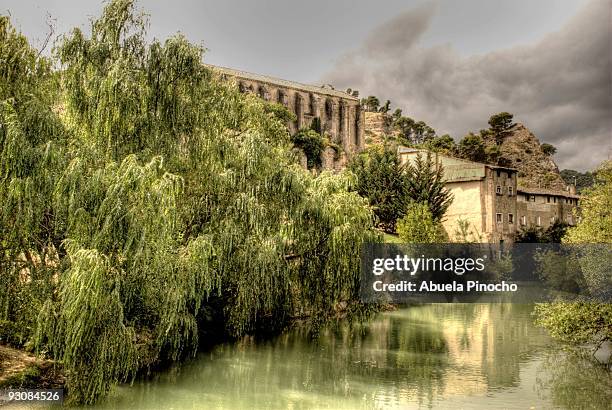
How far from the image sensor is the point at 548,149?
372 ft

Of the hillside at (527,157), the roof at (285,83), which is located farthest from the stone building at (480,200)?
the hillside at (527,157)

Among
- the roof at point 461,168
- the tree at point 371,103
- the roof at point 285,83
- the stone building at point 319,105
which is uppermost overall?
the tree at point 371,103

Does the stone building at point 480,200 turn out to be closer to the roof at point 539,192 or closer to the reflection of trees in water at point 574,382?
the roof at point 539,192

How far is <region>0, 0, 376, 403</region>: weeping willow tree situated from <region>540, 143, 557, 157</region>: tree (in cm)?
10085

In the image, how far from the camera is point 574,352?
2009 cm

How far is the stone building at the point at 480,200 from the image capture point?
5575 centimetres

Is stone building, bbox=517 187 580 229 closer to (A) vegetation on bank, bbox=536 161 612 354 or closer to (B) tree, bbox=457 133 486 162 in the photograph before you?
(B) tree, bbox=457 133 486 162

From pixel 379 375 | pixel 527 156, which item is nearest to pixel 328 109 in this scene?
pixel 527 156

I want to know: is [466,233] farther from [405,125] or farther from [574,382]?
[405,125]

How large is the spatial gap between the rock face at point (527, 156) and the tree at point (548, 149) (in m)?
4.91

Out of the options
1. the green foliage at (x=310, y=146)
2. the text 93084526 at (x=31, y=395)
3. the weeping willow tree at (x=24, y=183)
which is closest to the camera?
the weeping willow tree at (x=24, y=183)

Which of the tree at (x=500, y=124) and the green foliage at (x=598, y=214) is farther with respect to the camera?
the tree at (x=500, y=124)

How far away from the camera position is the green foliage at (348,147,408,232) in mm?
47844

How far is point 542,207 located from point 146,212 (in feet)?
187
